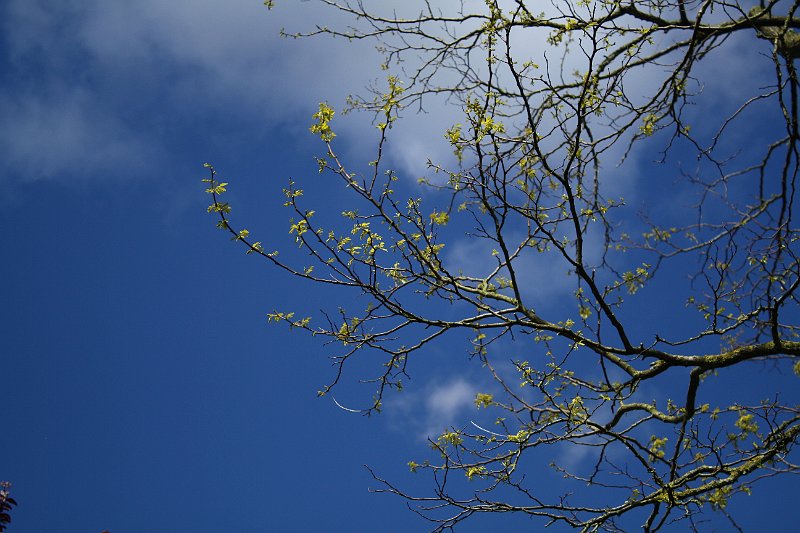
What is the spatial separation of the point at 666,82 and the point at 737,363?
2.76m

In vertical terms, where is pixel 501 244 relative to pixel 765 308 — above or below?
below

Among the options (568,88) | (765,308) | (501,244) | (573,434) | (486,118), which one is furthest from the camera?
(568,88)

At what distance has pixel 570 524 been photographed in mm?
→ 5121

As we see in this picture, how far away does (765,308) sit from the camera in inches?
186

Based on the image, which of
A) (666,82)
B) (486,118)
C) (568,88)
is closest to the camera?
(486,118)

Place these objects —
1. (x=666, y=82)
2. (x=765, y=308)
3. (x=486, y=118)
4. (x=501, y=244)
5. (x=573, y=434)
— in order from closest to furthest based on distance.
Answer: (x=486, y=118), (x=501, y=244), (x=765, y=308), (x=573, y=434), (x=666, y=82)

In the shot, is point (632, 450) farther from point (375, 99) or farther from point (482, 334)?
point (375, 99)

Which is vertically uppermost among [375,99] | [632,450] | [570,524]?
[375,99]

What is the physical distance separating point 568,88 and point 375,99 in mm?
2087

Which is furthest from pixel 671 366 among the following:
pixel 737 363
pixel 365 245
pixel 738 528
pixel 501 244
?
pixel 365 245

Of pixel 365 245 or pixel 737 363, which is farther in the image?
pixel 737 363

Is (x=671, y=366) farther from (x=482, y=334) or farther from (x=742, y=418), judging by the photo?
(x=482, y=334)

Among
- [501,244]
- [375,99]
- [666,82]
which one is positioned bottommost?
[501,244]

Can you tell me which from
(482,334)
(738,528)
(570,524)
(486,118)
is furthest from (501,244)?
(738,528)
